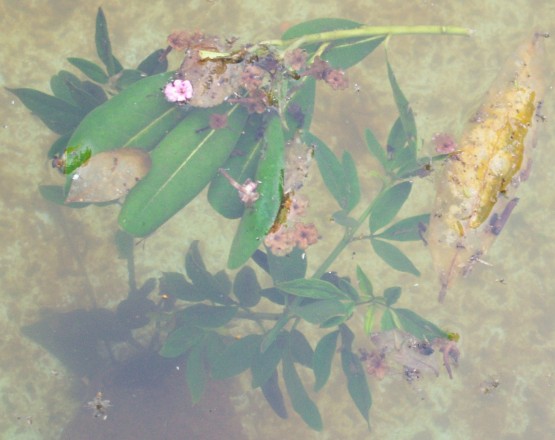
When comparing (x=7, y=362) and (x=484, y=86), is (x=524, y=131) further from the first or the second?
(x=7, y=362)

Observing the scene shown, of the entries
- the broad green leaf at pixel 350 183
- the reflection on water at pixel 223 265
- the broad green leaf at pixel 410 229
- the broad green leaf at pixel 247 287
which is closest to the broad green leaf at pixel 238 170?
the broad green leaf at pixel 350 183

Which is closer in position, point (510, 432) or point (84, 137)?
point (84, 137)

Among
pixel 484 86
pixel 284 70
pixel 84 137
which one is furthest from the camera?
pixel 484 86

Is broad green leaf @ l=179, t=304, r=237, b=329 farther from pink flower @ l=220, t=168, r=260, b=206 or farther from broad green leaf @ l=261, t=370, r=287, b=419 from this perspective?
pink flower @ l=220, t=168, r=260, b=206

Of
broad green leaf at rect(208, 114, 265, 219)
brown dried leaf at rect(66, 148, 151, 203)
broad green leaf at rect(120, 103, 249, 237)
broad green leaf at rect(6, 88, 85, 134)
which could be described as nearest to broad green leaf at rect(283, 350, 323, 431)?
broad green leaf at rect(208, 114, 265, 219)

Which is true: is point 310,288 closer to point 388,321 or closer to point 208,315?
point 388,321

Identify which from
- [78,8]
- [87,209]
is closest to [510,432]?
[87,209]

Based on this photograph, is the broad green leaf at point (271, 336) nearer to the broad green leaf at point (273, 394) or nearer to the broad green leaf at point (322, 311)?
the broad green leaf at point (322, 311)

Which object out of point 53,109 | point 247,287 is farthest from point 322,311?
point 53,109
